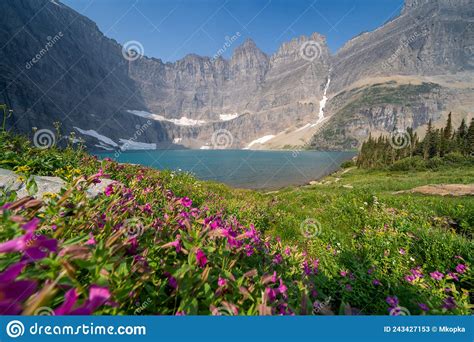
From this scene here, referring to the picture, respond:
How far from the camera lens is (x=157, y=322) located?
1.24m

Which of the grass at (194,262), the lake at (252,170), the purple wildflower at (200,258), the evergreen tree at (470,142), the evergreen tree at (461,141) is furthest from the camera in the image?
the evergreen tree at (461,141)

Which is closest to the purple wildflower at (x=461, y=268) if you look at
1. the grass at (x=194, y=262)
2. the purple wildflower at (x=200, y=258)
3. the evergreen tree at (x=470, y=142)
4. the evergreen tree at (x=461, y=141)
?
the grass at (x=194, y=262)

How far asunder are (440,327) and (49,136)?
31.4 feet

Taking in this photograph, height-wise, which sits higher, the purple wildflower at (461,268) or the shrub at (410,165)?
the shrub at (410,165)

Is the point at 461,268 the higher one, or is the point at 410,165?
the point at 410,165

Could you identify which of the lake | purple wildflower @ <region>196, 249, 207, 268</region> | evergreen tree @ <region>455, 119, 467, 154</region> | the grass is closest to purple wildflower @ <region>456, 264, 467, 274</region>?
the grass

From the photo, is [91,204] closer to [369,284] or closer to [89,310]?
[89,310]

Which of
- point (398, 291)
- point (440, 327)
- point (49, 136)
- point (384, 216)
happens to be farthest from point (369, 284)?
point (49, 136)

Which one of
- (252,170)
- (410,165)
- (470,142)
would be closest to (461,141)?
(470,142)

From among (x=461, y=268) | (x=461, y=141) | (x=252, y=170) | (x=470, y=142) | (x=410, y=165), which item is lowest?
(x=461, y=268)

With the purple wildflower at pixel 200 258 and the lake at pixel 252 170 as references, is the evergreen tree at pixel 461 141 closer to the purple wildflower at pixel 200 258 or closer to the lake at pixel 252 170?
the lake at pixel 252 170

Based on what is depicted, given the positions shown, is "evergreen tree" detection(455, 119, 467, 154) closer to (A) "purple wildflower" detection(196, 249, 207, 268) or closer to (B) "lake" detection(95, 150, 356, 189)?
(B) "lake" detection(95, 150, 356, 189)

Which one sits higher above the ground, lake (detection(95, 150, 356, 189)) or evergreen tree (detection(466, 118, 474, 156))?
evergreen tree (detection(466, 118, 474, 156))

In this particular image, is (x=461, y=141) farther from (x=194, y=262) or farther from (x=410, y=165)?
(x=194, y=262)
